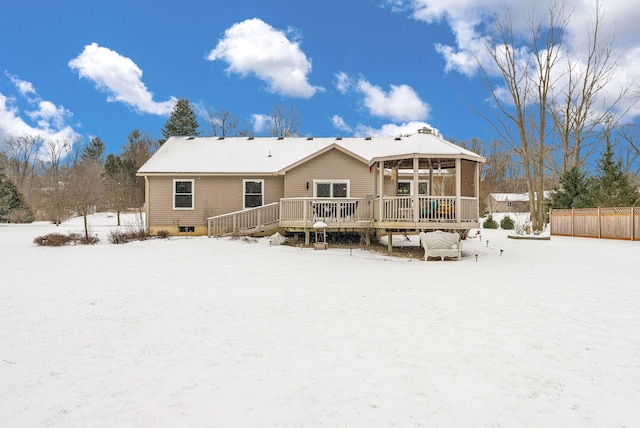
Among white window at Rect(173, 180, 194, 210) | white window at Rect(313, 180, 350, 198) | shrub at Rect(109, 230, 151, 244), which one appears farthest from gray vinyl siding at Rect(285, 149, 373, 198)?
shrub at Rect(109, 230, 151, 244)

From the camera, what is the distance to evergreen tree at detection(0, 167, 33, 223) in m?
29.0

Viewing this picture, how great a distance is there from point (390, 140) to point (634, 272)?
13.3 m

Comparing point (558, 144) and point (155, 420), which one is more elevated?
point (558, 144)

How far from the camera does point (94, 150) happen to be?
57.8 meters

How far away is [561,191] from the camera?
2600cm

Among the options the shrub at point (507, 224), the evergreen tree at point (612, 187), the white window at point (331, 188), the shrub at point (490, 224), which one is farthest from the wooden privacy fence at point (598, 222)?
the white window at point (331, 188)

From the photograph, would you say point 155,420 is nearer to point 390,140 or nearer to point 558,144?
point 390,140

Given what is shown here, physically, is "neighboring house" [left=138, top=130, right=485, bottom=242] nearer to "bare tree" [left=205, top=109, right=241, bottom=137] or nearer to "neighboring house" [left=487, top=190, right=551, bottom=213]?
"bare tree" [left=205, top=109, right=241, bottom=137]

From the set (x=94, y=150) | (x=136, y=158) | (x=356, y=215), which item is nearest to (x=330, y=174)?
(x=356, y=215)

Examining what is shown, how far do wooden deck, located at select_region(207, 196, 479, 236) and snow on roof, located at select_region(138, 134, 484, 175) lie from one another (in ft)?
7.63

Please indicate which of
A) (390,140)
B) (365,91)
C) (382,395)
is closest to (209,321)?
(382,395)

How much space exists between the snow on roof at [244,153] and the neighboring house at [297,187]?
0.15 feet

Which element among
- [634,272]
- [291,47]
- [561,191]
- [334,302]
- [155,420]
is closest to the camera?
[155,420]

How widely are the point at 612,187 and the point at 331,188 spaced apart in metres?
17.1
